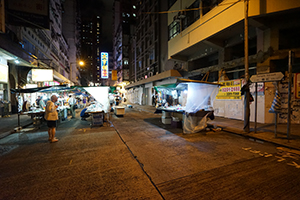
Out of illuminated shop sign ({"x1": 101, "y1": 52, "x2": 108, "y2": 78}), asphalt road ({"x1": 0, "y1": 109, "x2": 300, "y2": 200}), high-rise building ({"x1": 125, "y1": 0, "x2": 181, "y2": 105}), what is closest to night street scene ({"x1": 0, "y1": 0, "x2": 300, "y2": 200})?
asphalt road ({"x1": 0, "y1": 109, "x2": 300, "y2": 200})

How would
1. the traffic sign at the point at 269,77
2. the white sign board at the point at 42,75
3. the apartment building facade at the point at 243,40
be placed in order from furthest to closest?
the white sign board at the point at 42,75 → the apartment building facade at the point at 243,40 → the traffic sign at the point at 269,77

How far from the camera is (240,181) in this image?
3.22 metres

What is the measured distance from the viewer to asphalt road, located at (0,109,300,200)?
2.87 m

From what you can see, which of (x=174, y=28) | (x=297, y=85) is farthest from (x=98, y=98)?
(x=174, y=28)

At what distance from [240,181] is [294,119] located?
9.66 meters

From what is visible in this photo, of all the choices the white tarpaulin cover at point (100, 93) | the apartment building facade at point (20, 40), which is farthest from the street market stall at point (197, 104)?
the apartment building facade at point (20, 40)

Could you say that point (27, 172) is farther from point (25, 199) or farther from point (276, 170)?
point (276, 170)

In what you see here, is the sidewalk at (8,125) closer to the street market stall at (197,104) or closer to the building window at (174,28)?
the street market stall at (197,104)

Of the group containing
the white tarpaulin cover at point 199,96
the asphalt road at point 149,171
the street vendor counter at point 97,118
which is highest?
the white tarpaulin cover at point 199,96

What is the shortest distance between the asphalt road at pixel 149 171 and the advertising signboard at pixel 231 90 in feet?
20.5

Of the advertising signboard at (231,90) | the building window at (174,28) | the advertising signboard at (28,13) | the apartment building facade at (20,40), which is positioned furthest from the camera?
the building window at (174,28)

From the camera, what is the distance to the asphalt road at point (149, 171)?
287cm

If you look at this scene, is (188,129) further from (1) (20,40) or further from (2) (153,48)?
(2) (153,48)

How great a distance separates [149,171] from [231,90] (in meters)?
11.0
